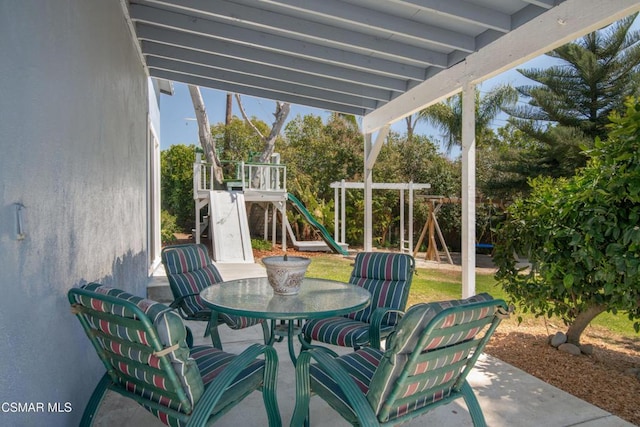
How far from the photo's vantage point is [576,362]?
3.64m

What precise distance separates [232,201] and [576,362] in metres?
8.87

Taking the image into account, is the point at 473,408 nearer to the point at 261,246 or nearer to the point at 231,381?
the point at 231,381

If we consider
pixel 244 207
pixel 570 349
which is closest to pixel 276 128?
pixel 244 207

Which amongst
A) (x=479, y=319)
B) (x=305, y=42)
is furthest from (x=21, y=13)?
(x=305, y=42)

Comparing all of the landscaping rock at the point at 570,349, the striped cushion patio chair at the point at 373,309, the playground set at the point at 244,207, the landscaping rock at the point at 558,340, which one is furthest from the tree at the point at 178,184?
the landscaping rock at the point at 570,349

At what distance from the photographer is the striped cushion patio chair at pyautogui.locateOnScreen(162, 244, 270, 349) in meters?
3.42

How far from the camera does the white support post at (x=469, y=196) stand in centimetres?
392

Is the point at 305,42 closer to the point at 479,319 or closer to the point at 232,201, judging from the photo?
the point at 479,319

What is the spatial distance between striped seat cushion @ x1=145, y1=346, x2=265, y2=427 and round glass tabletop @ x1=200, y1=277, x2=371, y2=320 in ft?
0.81

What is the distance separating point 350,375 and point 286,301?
27.5 inches

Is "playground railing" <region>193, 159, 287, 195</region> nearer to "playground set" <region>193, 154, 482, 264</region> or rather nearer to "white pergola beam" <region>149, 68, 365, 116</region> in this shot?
"playground set" <region>193, 154, 482, 264</region>

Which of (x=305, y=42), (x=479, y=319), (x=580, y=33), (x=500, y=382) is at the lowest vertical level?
(x=500, y=382)

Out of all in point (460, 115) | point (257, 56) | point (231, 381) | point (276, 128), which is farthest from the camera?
point (460, 115)

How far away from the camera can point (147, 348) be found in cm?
168
